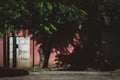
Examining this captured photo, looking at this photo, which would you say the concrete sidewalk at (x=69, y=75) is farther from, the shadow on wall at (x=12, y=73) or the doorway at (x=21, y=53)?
the doorway at (x=21, y=53)

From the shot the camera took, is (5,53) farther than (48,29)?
Yes

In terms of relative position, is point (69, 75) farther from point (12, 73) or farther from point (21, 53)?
point (21, 53)

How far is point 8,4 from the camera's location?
14.8m

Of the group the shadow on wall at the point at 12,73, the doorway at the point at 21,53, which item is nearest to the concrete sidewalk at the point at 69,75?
the shadow on wall at the point at 12,73

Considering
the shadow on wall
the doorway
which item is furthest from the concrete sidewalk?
the doorway

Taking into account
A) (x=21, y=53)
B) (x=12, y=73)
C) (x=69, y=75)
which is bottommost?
(x=69, y=75)

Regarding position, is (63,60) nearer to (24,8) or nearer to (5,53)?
(5,53)

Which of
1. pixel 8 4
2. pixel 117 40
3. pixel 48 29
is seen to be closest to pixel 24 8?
pixel 8 4

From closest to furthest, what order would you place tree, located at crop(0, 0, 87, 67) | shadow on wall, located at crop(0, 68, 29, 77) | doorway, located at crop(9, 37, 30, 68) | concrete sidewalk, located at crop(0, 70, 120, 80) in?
tree, located at crop(0, 0, 87, 67) → concrete sidewalk, located at crop(0, 70, 120, 80) → shadow on wall, located at crop(0, 68, 29, 77) → doorway, located at crop(9, 37, 30, 68)

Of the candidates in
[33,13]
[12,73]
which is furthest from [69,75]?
[33,13]

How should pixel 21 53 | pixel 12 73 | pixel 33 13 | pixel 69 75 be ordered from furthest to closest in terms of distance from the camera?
pixel 21 53, pixel 12 73, pixel 69 75, pixel 33 13

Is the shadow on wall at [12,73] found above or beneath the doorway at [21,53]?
beneath

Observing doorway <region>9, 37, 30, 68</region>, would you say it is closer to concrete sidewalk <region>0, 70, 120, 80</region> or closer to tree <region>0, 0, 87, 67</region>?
concrete sidewalk <region>0, 70, 120, 80</region>

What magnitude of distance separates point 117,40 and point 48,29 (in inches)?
279
